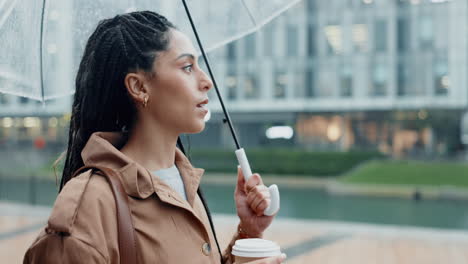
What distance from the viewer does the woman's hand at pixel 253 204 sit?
→ 148 cm

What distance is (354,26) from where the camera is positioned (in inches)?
1296

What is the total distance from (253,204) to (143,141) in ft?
1.16

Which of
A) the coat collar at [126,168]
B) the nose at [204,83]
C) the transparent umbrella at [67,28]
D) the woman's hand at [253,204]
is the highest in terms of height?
the transparent umbrella at [67,28]

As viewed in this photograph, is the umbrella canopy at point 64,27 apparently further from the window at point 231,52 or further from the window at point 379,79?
the window at point 231,52

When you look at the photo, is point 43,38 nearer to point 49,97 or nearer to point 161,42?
point 49,97

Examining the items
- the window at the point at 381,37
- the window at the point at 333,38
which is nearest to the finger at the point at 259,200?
the window at the point at 381,37

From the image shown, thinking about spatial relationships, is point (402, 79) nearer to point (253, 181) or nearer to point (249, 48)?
point (249, 48)

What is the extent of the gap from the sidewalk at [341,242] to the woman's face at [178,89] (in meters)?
4.99

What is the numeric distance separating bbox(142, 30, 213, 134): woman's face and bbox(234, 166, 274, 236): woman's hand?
232 mm

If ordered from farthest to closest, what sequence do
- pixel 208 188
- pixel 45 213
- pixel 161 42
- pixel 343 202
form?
pixel 208 188 < pixel 343 202 < pixel 45 213 < pixel 161 42

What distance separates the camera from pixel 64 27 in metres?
1.78

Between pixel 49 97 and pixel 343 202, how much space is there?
1532 cm

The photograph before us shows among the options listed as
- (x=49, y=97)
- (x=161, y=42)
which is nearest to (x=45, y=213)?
(x=49, y=97)

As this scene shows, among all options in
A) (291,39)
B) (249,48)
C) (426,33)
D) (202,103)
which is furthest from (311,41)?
(202,103)
